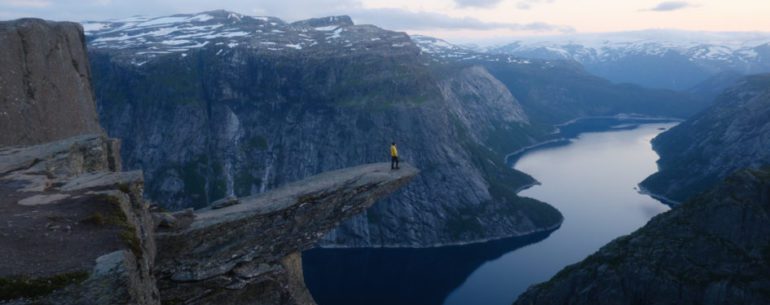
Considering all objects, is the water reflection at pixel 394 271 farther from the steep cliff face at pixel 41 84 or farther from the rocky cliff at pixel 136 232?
the rocky cliff at pixel 136 232

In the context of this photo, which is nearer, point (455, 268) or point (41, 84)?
point (41, 84)

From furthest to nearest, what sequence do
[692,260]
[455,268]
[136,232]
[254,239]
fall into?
[455,268], [692,260], [254,239], [136,232]

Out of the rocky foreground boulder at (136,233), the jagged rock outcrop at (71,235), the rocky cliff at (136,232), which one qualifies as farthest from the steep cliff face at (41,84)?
the jagged rock outcrop at (71,235)

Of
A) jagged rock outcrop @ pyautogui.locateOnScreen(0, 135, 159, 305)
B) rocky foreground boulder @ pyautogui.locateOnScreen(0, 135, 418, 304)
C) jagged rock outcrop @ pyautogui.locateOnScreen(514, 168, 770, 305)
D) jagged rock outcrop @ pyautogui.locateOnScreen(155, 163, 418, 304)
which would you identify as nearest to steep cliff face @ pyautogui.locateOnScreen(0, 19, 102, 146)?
rocky foreground boulder @ pyautogui.locateOnScreen(0, 135, 418, 304)

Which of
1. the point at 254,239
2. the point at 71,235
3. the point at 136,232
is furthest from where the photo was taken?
the point at 254,239

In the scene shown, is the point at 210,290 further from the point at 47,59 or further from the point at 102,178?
the point at 47,59

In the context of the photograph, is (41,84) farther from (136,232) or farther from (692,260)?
(692,260)

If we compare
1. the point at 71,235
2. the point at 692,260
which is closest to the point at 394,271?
the point at 692,260
